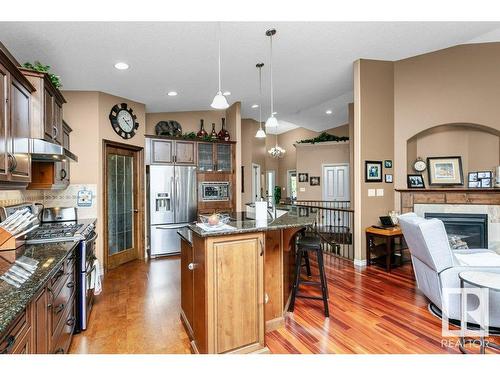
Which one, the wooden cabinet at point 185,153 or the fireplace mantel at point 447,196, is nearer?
the fireplace mantel at point 447,196

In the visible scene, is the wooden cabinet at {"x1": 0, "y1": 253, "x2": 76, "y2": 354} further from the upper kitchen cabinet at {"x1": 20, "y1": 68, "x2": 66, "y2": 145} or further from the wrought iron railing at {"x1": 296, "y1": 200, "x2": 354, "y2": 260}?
the wrought iron railing at {"x1": 296, "y1": 200, "x2": 354, "y2": 260}

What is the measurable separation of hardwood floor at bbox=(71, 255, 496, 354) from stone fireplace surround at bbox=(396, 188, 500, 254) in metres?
1.31

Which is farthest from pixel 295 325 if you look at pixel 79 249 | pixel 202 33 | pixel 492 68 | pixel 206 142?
pixel 492 68

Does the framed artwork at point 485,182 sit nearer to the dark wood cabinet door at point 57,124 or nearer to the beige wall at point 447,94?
the beige wall at point 447,94

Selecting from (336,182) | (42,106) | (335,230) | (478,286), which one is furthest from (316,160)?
(42,106)

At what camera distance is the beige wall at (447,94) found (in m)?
4.08

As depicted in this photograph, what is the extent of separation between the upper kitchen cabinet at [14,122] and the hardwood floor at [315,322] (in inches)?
57.5

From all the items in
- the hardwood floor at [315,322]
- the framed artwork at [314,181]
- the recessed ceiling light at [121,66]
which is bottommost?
the hardwood floor at [315,322]

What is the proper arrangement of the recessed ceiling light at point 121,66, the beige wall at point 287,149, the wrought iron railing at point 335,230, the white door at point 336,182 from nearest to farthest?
the recessed ceiling light at point 121,66, the wrought iron railing at point 335,230, the white door at point 336,182, the beige wall at point 287,149

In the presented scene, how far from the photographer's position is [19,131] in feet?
6.61

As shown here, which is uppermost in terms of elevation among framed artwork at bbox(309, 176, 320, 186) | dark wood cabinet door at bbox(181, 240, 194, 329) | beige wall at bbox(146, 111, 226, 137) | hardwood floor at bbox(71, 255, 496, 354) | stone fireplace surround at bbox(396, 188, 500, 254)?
beige wall at bbox(146, 111, 226, 137)

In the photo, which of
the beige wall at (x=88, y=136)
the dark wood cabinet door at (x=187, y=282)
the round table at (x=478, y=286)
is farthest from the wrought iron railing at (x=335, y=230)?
the beige wall at (x=88, y=136)

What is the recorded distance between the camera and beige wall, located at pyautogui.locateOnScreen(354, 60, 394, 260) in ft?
13.9

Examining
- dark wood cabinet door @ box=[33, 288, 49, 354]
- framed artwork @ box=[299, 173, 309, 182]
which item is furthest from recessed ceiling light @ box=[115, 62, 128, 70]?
framed artwork @ box=[299, 173, 309, 182]
